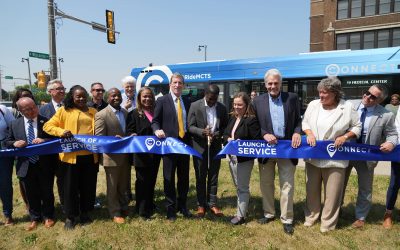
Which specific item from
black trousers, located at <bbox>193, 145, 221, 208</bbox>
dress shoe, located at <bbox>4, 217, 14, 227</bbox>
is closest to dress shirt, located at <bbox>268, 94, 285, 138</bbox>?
black trousers, located at <bbox>193, 145, 221, 208</bbox>

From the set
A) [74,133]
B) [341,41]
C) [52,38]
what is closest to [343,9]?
[341,41]

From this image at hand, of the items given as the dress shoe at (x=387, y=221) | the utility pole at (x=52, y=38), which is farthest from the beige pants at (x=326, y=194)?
the utility pole at (x=52, y=38)

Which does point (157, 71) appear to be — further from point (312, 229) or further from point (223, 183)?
point (312, 229)

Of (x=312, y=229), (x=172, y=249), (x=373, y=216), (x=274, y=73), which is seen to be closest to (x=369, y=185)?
(x=373, y=216)

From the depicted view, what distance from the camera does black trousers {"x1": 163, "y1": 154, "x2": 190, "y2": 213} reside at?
14.8ft

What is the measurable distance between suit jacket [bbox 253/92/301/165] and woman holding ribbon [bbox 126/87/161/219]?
166 cm

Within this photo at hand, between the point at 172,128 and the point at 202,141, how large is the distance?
0.52m

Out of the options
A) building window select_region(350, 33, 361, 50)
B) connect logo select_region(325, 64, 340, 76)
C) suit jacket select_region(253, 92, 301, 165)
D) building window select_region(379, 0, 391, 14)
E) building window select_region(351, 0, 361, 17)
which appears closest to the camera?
suit jacket select_region(253, 92, 301, 165)

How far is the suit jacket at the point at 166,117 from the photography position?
175 inches

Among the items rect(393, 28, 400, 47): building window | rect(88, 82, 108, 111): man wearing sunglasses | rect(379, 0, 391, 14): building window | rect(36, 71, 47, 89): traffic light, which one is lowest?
rect(88, 82, 108, 111): man wearing sunglasses

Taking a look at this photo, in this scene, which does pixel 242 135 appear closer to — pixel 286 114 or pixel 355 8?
pixel 286 114

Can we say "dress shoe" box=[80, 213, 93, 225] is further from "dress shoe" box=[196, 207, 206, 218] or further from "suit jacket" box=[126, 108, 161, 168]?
"dress shoe" box=[196, 207, 206, 218]

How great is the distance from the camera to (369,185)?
4336 millimetres

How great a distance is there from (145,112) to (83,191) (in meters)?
1.60
